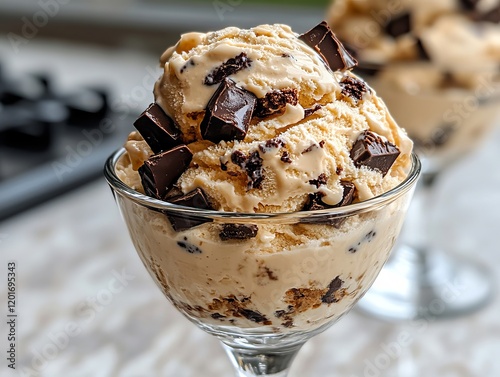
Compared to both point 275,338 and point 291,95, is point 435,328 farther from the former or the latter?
point 291,95

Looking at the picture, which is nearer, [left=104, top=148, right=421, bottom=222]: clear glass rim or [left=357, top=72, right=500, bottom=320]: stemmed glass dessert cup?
[left=104, top=148, right=421, bottom=222]: clear glass rim

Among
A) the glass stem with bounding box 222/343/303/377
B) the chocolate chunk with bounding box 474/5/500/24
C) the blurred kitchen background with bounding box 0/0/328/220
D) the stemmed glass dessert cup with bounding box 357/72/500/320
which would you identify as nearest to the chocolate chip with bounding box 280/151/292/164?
the glass stem with bounding box 222/343/303/377

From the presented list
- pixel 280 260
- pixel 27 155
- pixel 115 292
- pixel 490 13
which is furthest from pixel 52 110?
pixel 280 260

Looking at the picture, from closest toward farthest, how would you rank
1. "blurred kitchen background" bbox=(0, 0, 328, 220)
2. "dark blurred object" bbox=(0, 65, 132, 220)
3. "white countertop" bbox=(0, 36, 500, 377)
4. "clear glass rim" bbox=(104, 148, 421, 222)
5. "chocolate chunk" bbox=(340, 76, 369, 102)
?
1. "clear glass rim" bbox=(104, 148, 421, 222)
2. "chocolate chunk" bbox=(340, 76, 369, 102)
3. "white countertop" bbox=(0, 36, 500, 377)
4. "dark blurred object" bbox=(0, 65, 132, 220)
5. "blurred kitchen background" bbox=(0, 0, 328, 220)

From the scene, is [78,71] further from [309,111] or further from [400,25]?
[309,111]

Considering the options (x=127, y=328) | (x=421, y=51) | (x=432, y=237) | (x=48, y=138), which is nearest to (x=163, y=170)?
(x=127, y=328)

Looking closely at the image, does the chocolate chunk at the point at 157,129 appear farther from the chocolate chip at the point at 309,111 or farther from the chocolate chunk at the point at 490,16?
the chocolate chunk at the point at 490,16

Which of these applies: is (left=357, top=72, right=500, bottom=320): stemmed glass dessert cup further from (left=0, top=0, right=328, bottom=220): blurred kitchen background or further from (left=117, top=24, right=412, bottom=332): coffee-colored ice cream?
(left=0, top=0, right=328, bottom=220): blurred kitchen background

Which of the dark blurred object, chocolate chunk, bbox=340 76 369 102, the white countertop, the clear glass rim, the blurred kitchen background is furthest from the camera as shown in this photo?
the blurred kitchen background
